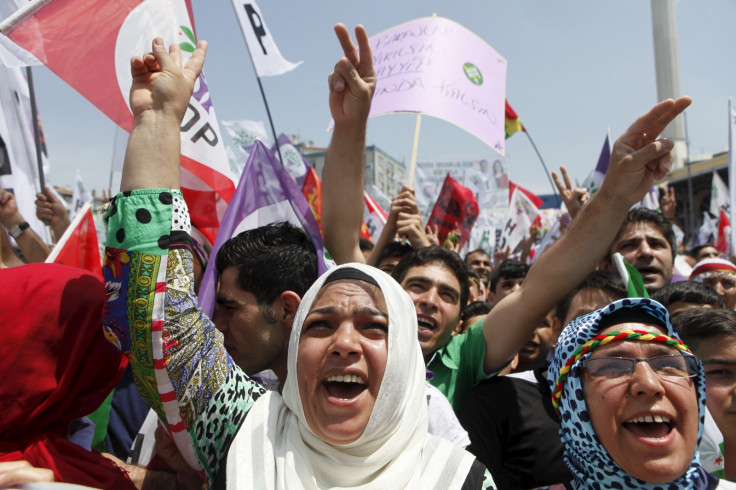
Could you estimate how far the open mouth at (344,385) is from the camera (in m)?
1.60

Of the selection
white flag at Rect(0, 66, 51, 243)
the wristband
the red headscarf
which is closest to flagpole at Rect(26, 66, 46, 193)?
white flag at Rect(0, 66, 51, 243)

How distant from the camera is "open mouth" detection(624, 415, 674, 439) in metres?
1.62

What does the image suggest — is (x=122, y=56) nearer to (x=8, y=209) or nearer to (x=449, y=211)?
(x=8, y=209)

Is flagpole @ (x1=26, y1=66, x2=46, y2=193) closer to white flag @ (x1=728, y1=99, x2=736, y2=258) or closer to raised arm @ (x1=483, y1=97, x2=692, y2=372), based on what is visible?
raised arm @ (x1=483, y1=97, x2=692, y2=372)

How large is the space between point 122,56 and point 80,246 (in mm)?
1129

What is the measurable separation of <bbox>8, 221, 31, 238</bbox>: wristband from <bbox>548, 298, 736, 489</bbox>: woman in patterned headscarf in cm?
321

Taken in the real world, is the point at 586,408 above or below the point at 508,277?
below

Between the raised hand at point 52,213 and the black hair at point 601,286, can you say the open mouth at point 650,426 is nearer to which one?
the black hair at point 601,286

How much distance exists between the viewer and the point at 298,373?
65.6 inches

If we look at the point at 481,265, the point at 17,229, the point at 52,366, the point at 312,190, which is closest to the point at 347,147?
the point at 52,366

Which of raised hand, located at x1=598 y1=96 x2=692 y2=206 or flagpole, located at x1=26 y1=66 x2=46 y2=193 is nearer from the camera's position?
raised hand, located at x1=598 y1=96 x2=692 y2=206

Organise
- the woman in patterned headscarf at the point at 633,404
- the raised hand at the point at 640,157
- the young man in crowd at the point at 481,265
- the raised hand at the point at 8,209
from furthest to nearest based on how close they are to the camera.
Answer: the young man in crowd at the point at 481,265 → the raised hand at the point at 8,209 → the raised hand at the point at 640,157 → the woman in patterned headscarf at the point at 633,404

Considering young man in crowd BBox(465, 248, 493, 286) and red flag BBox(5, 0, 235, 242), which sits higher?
red flag BBox(5, 0, 235, 242)

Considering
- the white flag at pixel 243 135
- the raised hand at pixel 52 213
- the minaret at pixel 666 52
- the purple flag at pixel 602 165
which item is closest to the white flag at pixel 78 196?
the white flag at pixel 243 135
